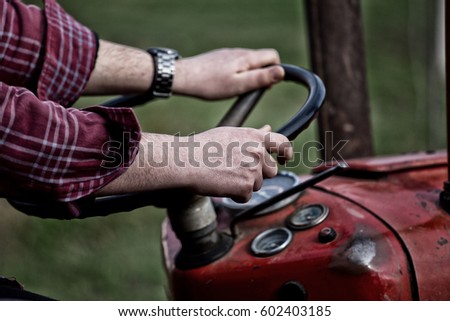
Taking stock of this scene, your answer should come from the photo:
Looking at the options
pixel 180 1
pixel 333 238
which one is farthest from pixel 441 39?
pixel 180 1

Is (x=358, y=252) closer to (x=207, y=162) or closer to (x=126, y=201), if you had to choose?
(x=207, y=162)

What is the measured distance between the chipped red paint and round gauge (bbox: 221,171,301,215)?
15 mm

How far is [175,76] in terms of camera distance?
1.79 meters

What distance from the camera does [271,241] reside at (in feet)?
4.73

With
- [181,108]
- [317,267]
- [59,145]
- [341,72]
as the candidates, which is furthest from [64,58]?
[181,108]

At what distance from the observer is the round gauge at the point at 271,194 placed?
1525mm

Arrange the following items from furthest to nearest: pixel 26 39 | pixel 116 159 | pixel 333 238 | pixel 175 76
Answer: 1. pixel 175 76
2. pixel 26 39
3. pixel 333 238
4. pixel 116 159

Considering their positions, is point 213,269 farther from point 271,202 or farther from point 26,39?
point 26,39

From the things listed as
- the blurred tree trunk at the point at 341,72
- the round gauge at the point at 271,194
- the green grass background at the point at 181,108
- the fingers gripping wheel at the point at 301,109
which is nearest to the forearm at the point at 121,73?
the fingers gripping wheel at the point at 301,109

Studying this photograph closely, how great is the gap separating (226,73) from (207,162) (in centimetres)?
52

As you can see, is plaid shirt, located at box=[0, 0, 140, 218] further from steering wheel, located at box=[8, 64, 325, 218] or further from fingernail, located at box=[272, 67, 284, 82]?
fingernail, located at box=[272, 67, 284, 82]

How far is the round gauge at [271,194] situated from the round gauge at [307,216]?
0.05 m

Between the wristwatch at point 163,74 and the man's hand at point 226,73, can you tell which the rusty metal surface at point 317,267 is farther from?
the wristwatch at point 163,74

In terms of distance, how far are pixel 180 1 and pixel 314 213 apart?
28.9 ft
